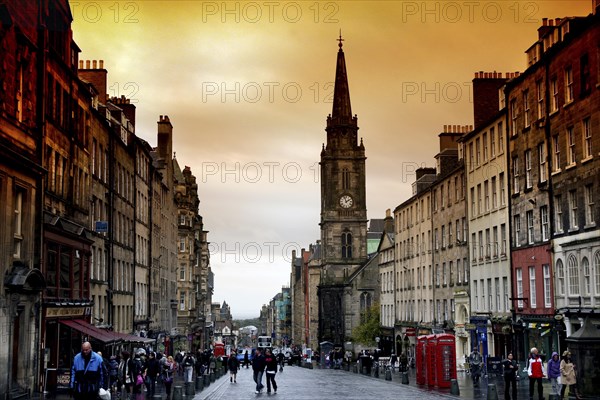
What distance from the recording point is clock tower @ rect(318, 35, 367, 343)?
12594cm

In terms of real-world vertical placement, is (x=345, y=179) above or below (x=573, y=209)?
above

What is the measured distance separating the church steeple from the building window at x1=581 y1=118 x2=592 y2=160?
299 ft

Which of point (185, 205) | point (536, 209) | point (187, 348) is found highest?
point (185, 205)

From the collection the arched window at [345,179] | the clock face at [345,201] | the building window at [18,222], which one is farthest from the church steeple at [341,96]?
the building window at [18,222]

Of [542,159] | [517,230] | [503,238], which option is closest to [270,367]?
[542,159]

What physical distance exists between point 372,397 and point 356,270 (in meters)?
89.5

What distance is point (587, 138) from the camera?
125 feet

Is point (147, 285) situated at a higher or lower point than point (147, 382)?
higher

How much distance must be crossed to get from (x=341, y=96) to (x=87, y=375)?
114 meters

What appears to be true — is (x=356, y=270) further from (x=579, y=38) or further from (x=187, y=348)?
(x=579, y=38)

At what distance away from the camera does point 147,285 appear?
65.3m

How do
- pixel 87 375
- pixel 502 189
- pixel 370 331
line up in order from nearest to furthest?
pixel 87 375 < pixel 502 189 < pixel 370 331

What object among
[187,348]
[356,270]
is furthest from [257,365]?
[356,270]

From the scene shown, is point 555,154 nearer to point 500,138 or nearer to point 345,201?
point 500,138
